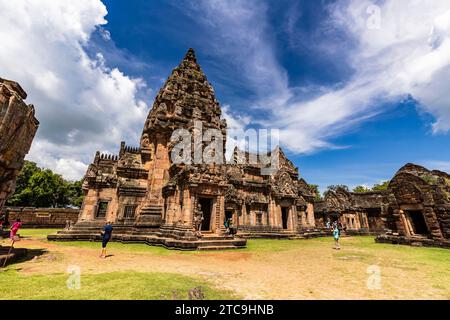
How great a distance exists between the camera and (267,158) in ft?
101

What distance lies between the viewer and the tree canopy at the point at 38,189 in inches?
1470

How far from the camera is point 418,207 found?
52.2 feet

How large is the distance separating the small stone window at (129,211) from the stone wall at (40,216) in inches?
573

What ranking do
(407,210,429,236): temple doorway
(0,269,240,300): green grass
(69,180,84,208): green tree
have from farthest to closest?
(69,180,84,208): green tree
(407,210,429,236): temple doorway
(0,269,240,300): green grass

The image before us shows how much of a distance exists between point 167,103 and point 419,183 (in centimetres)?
2162

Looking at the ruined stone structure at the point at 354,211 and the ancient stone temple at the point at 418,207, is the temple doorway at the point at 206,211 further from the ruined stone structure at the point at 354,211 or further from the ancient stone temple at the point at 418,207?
the ruined stone structure at the point at 354,211

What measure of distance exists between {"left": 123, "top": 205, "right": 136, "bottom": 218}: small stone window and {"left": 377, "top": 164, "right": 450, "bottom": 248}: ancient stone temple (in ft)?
68.1

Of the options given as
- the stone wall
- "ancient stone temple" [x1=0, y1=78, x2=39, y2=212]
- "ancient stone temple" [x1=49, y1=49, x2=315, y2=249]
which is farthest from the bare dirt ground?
the stone wall

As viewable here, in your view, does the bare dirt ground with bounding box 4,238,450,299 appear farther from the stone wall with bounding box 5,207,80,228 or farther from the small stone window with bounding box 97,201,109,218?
the stone wall with bounding box 5,207,80,228

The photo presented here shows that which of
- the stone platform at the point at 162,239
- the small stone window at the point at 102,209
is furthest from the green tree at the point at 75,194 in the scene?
the stone platform at the point at 162,239

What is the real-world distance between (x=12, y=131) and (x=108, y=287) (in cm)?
702

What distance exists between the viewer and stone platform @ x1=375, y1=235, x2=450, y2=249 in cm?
1407

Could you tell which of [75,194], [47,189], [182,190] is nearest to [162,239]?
[182,190]

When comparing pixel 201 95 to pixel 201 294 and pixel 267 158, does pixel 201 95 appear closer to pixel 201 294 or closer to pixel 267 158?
pixel 267 158
